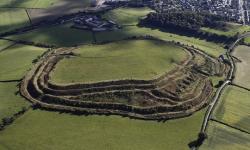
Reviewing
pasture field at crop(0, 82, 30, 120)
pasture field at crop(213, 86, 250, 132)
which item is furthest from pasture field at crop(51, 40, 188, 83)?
pasture field at crop(213, 86, 250, 132)

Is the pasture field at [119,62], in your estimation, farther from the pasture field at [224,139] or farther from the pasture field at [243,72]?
the pasture field at [224,139]

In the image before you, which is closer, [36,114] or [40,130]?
[40,130]

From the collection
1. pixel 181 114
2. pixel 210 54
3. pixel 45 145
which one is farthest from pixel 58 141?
pixel 210 54

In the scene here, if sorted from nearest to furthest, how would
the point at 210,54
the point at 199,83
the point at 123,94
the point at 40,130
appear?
1. the point at 40,130
2. the point at 123,94
3. the point at 199,83
4. the point at 210,54

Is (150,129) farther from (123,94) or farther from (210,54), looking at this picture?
(210,54)

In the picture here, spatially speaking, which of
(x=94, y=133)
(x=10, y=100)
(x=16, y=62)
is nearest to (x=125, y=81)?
(x=94, y=133)

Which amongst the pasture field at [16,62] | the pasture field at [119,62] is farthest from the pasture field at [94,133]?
the pasture field at [16,62]
